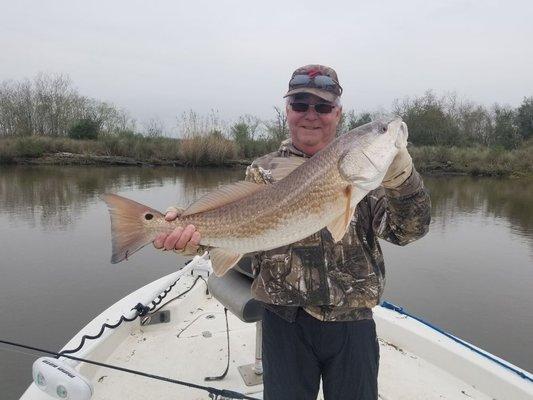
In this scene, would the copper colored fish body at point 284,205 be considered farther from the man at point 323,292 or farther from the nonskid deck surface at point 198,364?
the nonskid deck surface at point 198,364

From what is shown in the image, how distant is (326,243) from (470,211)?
18.9m

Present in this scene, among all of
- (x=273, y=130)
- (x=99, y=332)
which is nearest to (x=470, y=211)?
(x=99, y=332)

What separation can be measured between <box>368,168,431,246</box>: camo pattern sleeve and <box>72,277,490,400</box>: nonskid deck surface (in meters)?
1.91

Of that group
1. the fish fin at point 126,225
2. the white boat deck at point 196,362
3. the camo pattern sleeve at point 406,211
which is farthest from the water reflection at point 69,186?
the camo pattern sleeve at point 406,211

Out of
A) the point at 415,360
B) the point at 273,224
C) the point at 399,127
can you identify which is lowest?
the point at 415,360

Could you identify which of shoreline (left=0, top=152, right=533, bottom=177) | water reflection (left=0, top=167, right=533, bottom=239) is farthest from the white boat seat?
shoreline (left=0, top=152, right=533, bottom=177)

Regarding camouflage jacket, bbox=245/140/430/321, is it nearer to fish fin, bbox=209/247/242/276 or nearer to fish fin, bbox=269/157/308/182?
fish fin, bbox=209/247/242/276

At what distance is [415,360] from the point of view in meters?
4.11

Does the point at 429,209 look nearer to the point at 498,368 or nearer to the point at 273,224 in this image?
the point at 273,224

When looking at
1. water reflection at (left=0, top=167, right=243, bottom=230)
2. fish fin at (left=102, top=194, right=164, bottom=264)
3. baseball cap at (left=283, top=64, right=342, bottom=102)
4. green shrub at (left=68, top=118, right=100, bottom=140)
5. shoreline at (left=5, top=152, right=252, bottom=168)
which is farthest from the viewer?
green shrub at (left=68, top=118, right=100, bottom=140)

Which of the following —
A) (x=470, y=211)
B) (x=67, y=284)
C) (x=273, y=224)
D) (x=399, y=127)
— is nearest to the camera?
(x=399, y=127)

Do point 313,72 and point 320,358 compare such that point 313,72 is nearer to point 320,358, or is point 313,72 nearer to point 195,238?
point 195,238

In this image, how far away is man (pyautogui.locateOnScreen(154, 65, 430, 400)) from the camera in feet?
7.85

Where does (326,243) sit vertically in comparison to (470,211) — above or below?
above
